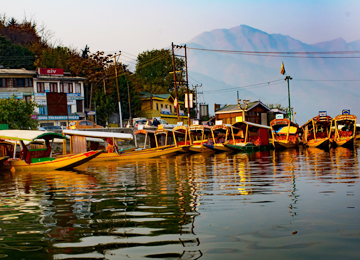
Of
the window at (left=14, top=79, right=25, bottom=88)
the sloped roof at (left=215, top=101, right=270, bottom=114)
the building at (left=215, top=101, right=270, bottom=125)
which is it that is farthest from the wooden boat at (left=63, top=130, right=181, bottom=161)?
the window at (left=14, top=79, right=25, bottom=88)

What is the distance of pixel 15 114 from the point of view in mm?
36438

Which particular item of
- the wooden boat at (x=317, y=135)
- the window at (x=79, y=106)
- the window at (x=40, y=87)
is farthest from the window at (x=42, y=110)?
the wooden boat at (x=317, y=135)

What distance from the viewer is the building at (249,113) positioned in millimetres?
56000

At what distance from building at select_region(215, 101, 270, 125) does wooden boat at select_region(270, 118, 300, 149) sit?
13.6 metres

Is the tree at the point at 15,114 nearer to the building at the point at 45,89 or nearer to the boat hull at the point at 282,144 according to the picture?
the building at the point at 45,89

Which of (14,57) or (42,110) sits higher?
(14,57)

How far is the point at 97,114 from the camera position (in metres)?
60.0

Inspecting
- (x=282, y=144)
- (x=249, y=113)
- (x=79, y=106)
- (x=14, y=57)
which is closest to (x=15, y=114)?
(x=79, y=106)

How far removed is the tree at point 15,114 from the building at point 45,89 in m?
14.5

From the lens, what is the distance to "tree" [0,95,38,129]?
35.8m

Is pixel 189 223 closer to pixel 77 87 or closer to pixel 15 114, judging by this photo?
pixel 15 114

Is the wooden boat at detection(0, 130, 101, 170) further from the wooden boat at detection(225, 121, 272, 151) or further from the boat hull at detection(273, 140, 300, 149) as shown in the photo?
the boat hull at detection(273, 140, 300, 149)

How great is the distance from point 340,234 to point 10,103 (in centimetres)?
3585

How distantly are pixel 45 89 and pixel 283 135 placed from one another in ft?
112
